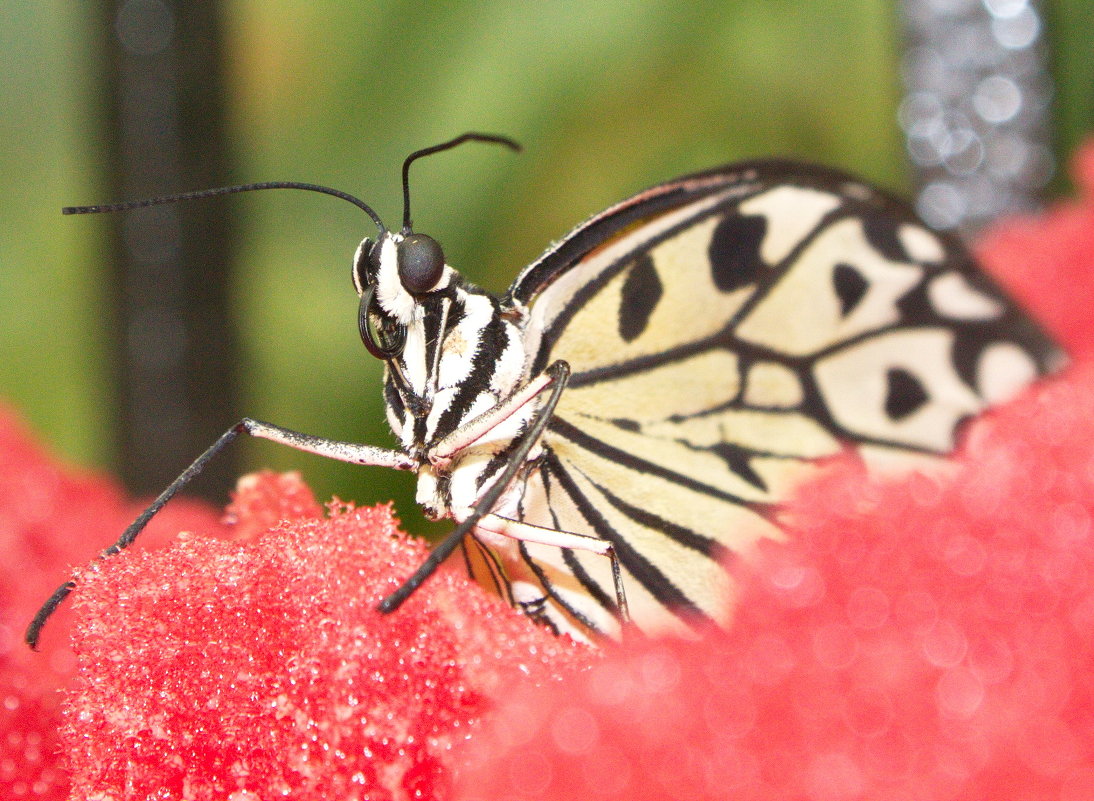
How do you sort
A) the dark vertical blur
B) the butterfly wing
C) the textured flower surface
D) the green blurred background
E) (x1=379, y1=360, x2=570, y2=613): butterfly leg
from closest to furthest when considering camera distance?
the textured flower surface
(x1=379, y1=360, x2=570, y2=613): butterfly leg
the butterfly wing
the dark vertical blur
the green blurred background

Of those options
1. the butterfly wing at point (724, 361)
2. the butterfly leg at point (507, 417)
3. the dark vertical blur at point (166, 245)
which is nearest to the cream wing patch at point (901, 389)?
the butterfly wing at point (724, 361)

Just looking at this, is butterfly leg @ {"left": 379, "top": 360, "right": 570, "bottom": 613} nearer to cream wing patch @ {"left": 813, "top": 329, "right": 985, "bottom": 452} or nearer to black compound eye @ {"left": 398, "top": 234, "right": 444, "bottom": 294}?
black compound eye @ {"left": 398, "top": 234, "right": 444, "bottom": 294}

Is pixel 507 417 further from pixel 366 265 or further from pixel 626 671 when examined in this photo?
pixel 626 671

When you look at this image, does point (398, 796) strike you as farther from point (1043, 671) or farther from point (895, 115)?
point (895, 115)

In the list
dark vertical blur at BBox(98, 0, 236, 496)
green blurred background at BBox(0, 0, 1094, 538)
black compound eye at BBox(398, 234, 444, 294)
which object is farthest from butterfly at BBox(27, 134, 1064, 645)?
green blurred background at BBox(0, 0, 1094, 538)

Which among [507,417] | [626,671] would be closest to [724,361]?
[507,417]

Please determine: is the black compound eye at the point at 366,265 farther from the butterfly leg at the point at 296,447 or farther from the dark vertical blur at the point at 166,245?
the dark vertical blur at the point at 166,245

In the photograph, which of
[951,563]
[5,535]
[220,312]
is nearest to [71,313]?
[220,312]
